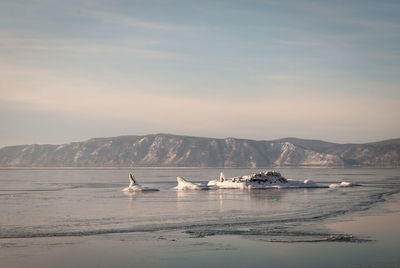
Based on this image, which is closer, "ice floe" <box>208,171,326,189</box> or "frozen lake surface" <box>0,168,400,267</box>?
"frozen lake surface" <box>0,168,400,267</box>

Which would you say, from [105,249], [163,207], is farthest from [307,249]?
[163,207]

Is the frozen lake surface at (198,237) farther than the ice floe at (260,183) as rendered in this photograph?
No

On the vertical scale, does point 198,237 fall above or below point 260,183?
below

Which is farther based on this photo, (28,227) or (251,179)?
(251,179)

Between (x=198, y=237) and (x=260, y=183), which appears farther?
(x=260, y=183)

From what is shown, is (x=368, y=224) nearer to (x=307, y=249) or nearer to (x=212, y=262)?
(x=307, y=249)

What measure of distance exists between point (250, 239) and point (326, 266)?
534 cm

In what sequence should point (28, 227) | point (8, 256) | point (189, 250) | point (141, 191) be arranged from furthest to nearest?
point (141, 191) < point (28, 227) < point (189, 250) < point (8, 256)

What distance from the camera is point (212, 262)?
16.2 metres

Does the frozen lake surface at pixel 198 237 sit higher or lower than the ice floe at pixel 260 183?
lower

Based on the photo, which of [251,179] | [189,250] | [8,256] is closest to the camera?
[8,256]

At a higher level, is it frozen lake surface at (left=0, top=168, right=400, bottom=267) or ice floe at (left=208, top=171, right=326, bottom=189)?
ice floe at (left=208, top=171, right=326, bottom=189)

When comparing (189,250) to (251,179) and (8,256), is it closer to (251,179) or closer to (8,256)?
(8,256)

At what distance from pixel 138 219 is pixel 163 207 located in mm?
7590
